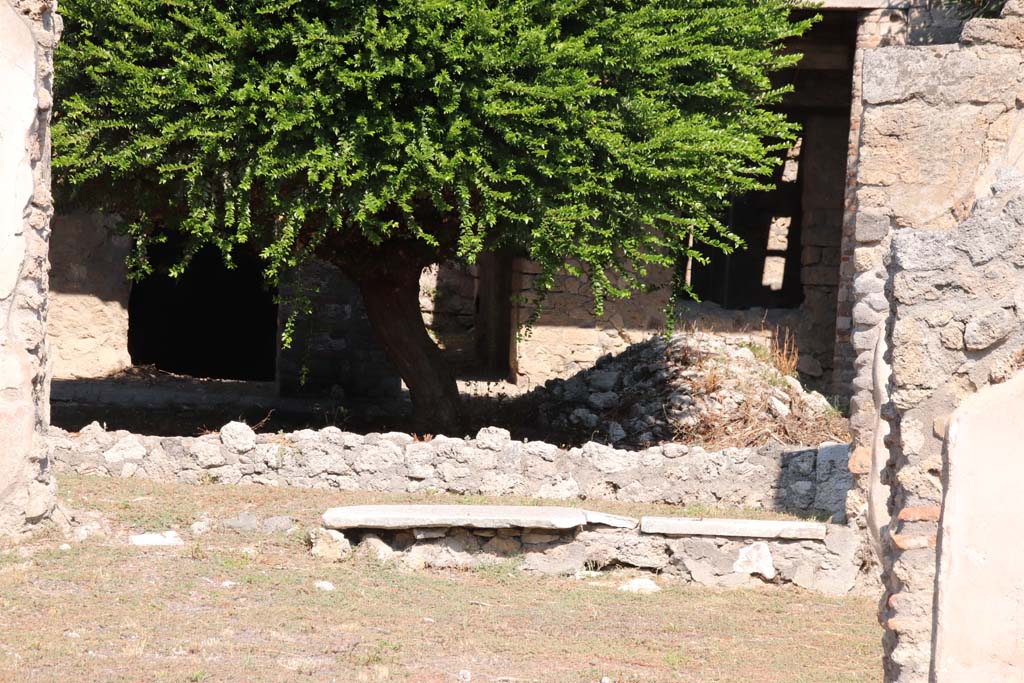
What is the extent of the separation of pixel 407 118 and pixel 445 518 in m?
3.33

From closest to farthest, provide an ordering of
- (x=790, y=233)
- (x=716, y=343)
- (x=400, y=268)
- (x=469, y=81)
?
(x=469, y=81) < (x=400, y=268) < (x=716, y=343) < (x=790, y=233)

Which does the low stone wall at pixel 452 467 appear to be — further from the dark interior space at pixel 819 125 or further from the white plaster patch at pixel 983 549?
the dark interior space at pixel 819 125

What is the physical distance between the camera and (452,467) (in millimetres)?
8438

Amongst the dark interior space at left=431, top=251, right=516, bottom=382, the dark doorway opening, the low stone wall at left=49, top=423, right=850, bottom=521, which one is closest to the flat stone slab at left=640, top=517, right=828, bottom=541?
the low stone wall at left=49, top=423, right=850, bottom=521

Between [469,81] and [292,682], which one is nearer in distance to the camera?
[292,682]

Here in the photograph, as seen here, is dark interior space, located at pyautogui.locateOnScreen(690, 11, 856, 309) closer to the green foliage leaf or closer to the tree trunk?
the green foliage leaf

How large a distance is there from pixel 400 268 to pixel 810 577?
4.71 m

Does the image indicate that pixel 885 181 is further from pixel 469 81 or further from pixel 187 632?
pixel 187 632

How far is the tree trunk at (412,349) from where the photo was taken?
34.8 ft

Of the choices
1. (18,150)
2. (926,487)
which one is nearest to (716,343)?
(18,150)

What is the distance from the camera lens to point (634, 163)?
895 cm

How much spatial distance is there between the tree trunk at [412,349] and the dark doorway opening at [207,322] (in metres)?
6.61

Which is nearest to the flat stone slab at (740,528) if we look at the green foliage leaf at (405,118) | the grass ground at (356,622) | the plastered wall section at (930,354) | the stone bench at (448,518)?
the grass ground at (356,622)

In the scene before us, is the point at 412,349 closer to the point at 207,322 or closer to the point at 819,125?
the point at 819,125
